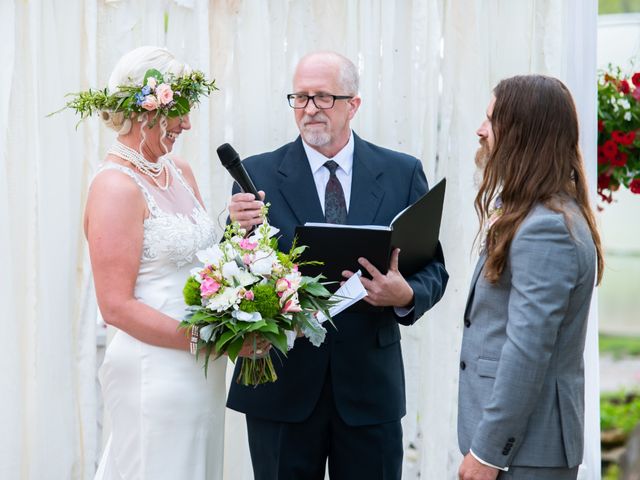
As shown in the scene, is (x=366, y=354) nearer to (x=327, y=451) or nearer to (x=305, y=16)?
(x=327, y=451)

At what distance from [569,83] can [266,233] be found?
1.64m

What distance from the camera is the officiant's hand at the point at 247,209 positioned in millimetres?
2666

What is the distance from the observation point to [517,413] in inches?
84.5

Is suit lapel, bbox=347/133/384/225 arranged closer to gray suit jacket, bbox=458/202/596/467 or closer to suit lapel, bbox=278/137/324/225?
suit lapel, bbox=278/137/324/225

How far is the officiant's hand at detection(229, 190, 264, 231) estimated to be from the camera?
2666 millimetres

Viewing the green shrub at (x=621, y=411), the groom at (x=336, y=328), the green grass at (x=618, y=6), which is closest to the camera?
the groom at (x=336, y=328)

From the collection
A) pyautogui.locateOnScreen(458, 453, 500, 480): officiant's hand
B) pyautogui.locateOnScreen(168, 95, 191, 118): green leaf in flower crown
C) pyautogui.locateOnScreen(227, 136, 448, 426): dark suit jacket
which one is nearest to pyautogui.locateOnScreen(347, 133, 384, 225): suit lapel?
pyautogui.locateOnScreen(227, 136, 448, 426): dark suit jacket

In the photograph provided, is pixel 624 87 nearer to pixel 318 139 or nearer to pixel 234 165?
pixel 318 139

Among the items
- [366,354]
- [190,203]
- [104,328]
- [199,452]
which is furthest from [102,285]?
[104,328]

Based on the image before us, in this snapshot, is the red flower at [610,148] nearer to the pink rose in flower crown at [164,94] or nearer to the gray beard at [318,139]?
the gray beard at [318,139]

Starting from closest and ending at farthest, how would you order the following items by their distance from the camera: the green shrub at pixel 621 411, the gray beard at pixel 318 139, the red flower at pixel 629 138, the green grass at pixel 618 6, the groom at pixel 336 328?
1. the groom at pixel 336 328
2. the gray beard at pixel 318 139
3. the red flower at pixel 629 138
4. the green grass at pixel 618 6
5. the green shrub at pixel 621 411

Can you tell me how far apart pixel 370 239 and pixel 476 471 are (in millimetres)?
701

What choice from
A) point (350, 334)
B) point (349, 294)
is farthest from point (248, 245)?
point (350, 334)

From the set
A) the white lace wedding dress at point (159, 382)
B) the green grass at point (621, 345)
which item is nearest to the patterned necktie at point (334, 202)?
the white lace wedding dress at point (159, 382)
